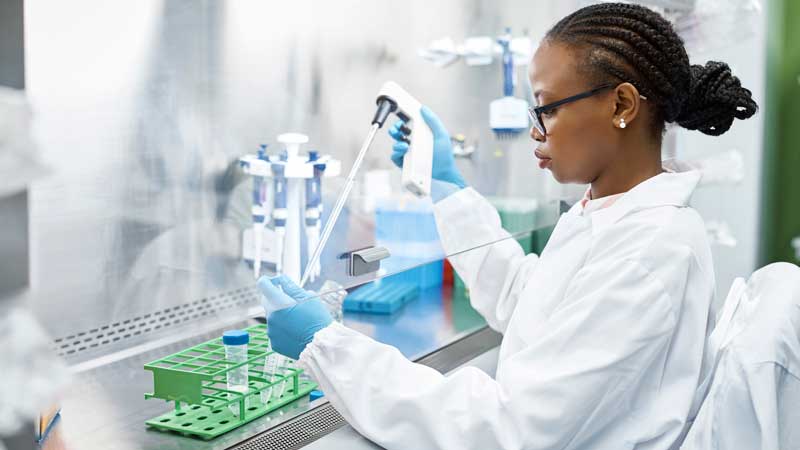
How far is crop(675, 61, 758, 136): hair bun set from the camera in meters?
1.35

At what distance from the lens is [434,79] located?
2008 mm

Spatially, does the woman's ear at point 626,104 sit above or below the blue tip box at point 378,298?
above

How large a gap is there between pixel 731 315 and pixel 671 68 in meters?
0.46

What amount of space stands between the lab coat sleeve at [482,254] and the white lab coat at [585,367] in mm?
410

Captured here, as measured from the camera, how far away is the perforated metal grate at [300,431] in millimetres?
1243

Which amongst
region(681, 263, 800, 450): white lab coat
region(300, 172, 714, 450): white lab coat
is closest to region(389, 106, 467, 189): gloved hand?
region(300, 172, 714, 450): white lab coat

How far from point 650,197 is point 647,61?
21cm

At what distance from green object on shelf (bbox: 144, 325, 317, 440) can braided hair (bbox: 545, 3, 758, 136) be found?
745 millimetres

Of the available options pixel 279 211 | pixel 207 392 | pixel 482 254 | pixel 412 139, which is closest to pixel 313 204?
pixel 279 211

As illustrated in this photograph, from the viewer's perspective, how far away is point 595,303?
3.67 feet

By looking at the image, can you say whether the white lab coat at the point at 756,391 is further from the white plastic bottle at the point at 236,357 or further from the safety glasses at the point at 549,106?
the white plastic bottle at the point at 236,357

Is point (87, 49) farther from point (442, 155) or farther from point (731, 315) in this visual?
point (731, 315)

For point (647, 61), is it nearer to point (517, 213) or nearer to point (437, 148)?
point (437, 148)

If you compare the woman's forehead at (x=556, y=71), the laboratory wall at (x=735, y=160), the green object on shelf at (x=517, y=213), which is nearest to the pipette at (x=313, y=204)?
the green object on shelf at (x=517, y=213)
